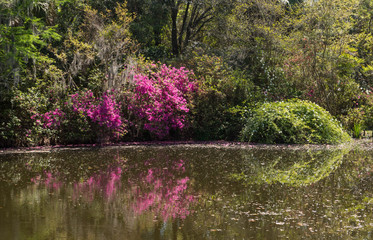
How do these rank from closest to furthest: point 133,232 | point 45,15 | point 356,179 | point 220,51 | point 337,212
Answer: point 133,232 → point 337,212 → point 356,179 → point 45,15 → point 220,51

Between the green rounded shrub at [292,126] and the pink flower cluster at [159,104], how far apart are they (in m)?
2.58

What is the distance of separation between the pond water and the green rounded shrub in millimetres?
2474

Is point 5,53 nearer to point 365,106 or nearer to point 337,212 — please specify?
point 337,212

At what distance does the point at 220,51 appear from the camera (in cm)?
1734

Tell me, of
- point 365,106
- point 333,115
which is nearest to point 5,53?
point 333,115

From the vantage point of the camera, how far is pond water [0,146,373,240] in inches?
190

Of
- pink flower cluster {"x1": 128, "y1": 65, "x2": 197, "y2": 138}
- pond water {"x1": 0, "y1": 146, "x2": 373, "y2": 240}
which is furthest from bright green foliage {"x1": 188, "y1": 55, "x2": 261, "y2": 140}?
pond water {"x1": 0, "y1": 146, "x2": 373, "y2": 240}

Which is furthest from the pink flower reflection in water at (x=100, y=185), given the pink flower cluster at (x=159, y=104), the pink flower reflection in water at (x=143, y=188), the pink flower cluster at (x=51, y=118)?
the pink flower cluster at (x=159, y=104)

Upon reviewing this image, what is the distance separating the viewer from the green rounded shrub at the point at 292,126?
1350 centimetres

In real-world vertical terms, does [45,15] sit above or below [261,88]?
above

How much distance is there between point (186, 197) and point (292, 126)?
8.00 meters

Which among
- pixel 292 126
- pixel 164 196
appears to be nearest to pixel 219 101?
pixel 292 126

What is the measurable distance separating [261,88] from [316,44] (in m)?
2.85

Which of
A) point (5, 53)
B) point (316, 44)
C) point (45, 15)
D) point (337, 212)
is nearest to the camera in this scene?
point (337, 212)
